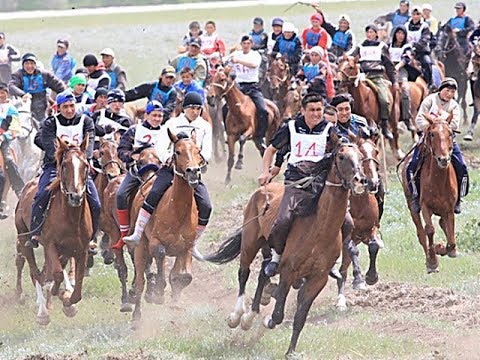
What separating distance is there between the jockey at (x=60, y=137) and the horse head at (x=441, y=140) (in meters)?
4.40

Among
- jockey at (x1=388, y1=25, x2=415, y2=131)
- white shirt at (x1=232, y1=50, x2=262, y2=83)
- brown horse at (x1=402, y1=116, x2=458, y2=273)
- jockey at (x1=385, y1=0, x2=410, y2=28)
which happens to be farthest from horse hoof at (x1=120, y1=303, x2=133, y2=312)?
jockey at (x1=385, y1=0, x2=410, y2=28)

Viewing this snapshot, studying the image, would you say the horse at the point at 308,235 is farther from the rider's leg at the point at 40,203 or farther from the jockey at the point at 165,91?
the jockey at the point at 165,91

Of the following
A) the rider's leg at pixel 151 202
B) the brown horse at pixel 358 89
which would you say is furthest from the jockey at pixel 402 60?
the rider's leg at pixel 151 202

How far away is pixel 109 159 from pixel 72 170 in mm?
3599

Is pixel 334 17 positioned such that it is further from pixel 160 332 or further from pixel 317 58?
pixel 160 332

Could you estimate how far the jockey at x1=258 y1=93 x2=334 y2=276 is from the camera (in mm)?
12344

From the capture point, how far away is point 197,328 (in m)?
13.9

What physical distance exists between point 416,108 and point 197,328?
13.9 meters

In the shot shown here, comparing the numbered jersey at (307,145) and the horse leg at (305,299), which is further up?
the numbered jersey at (307,145)

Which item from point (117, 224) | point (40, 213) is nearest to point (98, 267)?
point (117, 224)

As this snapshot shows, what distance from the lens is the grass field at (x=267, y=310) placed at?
40.7 ft

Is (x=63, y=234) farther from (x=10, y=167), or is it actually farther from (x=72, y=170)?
(x=10, y=167)

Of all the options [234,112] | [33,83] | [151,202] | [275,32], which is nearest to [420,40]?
[275,32]

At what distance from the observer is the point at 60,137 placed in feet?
47.9
